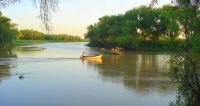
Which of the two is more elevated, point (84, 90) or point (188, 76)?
point (188, 76)

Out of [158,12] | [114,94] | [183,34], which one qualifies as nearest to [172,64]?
[183,34]

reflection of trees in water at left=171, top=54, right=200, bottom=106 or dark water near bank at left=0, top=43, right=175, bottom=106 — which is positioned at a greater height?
reflection of trees in water at left=171, top=54, right=200, bottom=106

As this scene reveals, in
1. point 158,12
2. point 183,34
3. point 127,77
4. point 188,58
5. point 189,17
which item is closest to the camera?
point 189,17

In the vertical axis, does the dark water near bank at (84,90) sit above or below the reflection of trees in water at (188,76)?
below

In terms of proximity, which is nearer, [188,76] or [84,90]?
[188,76]

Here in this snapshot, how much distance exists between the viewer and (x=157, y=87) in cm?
2342

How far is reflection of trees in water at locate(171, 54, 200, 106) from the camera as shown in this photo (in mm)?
11205

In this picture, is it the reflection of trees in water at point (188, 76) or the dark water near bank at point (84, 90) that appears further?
the dark water near bank at point (84, 90)

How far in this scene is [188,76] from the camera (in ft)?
37.0

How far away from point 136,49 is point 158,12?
8161 mm

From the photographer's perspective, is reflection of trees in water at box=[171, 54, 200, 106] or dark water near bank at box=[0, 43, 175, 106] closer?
reflection of trees in water at box=[171, 54, 200, 106]

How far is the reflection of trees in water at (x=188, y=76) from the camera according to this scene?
36.8 feet

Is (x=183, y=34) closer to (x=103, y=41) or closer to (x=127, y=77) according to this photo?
(x=127, y=77)

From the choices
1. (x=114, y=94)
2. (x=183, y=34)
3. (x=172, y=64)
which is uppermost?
(x=183, y=34)
